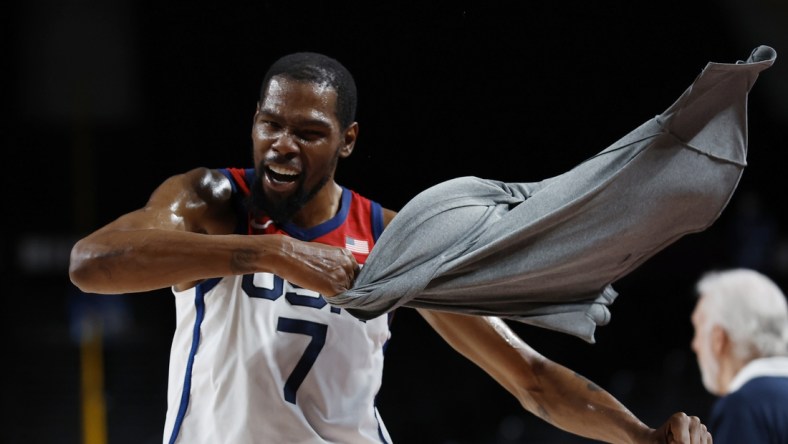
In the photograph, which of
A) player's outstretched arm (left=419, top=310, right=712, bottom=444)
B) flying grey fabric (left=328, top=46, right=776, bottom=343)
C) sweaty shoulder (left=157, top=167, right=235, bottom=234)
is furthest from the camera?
player's outstretched arm (left=419, top=310, right=712, bottom=444)

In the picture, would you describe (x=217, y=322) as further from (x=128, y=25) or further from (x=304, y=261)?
(x=128, y=25)

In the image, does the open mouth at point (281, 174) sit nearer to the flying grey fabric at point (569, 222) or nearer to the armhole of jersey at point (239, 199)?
the armhole of jersey at point (239, 199)

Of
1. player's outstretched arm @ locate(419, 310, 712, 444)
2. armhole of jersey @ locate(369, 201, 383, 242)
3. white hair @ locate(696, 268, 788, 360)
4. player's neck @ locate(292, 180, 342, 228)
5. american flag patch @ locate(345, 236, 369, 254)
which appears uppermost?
player's neck @ locate(292, 180, 342, 228)

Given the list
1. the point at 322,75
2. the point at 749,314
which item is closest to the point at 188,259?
the point at 322,75

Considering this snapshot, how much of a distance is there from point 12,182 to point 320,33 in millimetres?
6888

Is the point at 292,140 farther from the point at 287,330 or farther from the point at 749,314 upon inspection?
the point at 749,314

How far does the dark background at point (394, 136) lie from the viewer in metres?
7.05

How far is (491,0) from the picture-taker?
267 inches

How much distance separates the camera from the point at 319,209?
2.74m

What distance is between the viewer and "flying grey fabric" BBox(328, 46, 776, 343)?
2166mm

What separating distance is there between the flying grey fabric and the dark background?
163 inches

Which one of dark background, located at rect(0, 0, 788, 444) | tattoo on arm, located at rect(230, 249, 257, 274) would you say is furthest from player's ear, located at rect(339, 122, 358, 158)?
dark background, located at rect(0, 0, 788, 444)

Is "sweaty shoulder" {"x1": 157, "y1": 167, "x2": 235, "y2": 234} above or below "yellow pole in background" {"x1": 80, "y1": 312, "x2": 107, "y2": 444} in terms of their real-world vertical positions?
above

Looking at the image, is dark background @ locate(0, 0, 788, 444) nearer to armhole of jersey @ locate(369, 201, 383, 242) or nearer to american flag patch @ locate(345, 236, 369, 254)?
armhole of jersey @ locate(369, 201, 383, 242)
